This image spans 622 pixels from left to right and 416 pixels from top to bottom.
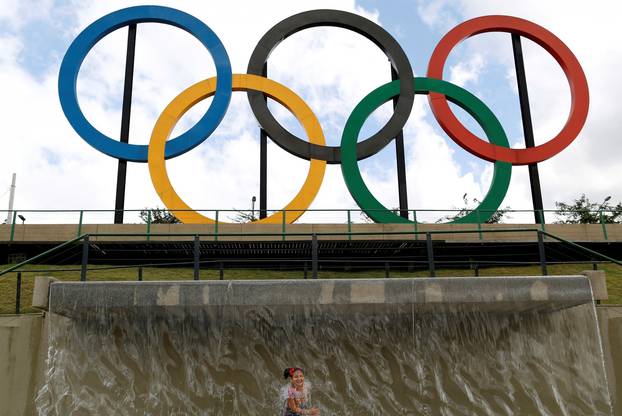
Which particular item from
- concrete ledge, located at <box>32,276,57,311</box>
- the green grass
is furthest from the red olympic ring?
concrete ledge, located at <box>32,276,57,311</box>

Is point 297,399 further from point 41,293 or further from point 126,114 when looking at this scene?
point 126,114

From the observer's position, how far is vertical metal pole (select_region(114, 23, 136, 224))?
66.7 feet

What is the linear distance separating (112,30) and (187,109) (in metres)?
4.91

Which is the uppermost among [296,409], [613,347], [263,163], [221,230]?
[263,163]

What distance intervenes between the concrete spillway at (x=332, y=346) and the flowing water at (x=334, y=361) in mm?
19

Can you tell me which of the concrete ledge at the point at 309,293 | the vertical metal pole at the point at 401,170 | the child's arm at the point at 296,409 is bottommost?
the child's arm at the point at 296,409

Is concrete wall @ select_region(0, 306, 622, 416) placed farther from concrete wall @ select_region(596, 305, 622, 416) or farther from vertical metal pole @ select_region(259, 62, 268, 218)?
vertical metal pole @ select_region(259, 62, 268, 218)

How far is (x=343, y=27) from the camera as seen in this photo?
74.4 ft

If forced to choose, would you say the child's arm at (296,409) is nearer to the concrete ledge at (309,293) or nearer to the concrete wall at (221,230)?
the concrete ledge at (309,293)

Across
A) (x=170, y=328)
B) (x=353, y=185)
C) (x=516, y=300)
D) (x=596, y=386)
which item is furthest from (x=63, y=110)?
(x=596, y=386)

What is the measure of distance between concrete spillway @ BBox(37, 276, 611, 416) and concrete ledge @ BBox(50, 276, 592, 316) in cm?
2

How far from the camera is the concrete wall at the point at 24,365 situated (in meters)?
9.26

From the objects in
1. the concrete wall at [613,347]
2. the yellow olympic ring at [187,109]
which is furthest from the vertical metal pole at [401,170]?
the concrete wall at [613,347]

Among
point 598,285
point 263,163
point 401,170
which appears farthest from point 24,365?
point 401,170
